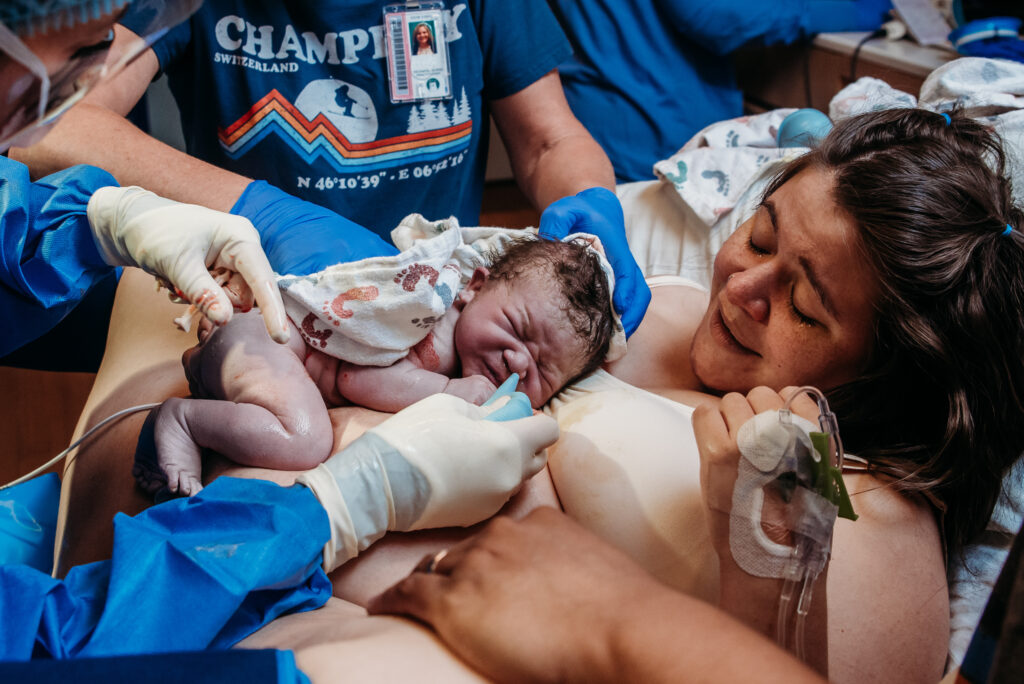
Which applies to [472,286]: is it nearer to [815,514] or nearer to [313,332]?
[313,332]

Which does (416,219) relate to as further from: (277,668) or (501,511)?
(277,668)

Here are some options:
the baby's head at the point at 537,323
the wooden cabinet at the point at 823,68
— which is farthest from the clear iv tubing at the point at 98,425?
the wooden cabinet at the point at 823,68

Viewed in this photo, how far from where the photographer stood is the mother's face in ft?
3.77

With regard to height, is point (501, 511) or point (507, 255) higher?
point (507, 255)

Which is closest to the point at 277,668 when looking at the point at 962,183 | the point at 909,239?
the point at 909,239

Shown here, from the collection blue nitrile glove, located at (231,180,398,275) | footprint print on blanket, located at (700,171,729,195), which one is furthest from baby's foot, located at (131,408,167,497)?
footprint print on blanket, located at (700,171,729,195)

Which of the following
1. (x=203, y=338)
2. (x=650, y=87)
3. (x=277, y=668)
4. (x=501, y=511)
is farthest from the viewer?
(x=650, y=87)

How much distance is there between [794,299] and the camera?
120 cm

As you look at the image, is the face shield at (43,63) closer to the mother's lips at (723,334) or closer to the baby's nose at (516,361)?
the baby's nose at (516,361)

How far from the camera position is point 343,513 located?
0.92 meters

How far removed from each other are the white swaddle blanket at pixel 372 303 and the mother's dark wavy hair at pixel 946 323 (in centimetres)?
67

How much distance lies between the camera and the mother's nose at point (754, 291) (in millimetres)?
1224

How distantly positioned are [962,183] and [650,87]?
5.42ft

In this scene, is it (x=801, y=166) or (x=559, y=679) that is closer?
(x=559, y=679)
